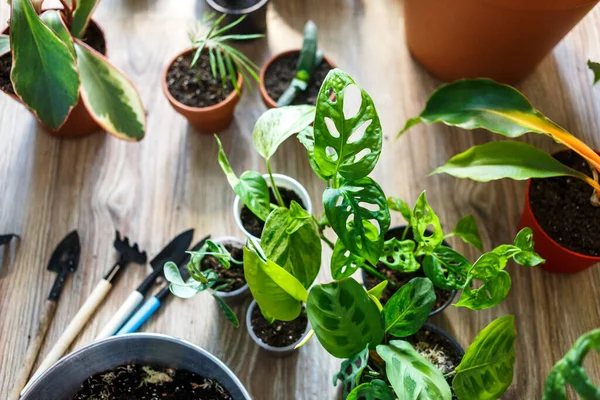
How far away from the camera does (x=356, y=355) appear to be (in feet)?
2.11

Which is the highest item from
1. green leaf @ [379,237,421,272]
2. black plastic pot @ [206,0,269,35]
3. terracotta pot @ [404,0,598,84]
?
black plastic pot @ [206,0,269,35]

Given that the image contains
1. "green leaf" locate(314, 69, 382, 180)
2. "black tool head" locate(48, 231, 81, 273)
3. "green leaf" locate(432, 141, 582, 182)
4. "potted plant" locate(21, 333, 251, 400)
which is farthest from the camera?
"black tool head" locate(48, 231, 81, 273)

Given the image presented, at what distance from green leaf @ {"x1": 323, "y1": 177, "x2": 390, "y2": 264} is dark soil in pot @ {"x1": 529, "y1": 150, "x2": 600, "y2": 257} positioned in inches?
17.7

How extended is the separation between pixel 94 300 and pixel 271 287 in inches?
17.3

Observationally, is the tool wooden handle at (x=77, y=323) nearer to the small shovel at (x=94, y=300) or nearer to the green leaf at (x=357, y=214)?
the small shovel at (x=94, y=300)

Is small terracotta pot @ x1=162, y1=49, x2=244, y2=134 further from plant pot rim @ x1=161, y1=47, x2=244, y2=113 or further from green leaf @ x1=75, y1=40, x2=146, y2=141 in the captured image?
green leaf @ x1=75, y1=40, x2=146, y2=141

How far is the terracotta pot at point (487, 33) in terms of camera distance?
35.0 inches

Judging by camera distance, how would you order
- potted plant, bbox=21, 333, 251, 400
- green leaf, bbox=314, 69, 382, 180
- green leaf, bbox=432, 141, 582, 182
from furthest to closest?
1. green leaf, bbox=432, 141, 582, 182
2. potted plant, bbox=21, 333, 251, 400
3. green leaf, bbox=314, 69, 382, 180

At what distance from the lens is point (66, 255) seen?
98 centimetres

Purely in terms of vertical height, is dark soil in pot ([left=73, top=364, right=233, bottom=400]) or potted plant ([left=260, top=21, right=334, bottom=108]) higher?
potted plant ([left=260, top=21, right=334, bottom=108])

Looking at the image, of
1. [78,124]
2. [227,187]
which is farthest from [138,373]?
[78,124]

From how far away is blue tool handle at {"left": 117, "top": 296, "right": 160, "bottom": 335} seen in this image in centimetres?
90

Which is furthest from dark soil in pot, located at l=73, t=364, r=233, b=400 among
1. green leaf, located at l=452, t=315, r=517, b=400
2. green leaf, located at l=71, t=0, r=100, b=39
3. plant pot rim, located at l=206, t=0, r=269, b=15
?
plant pot rim, located at l=206, t=0, r=269, b=15

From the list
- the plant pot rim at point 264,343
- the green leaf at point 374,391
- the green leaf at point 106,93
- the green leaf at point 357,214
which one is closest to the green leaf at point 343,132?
the green leaf at point 357,214
